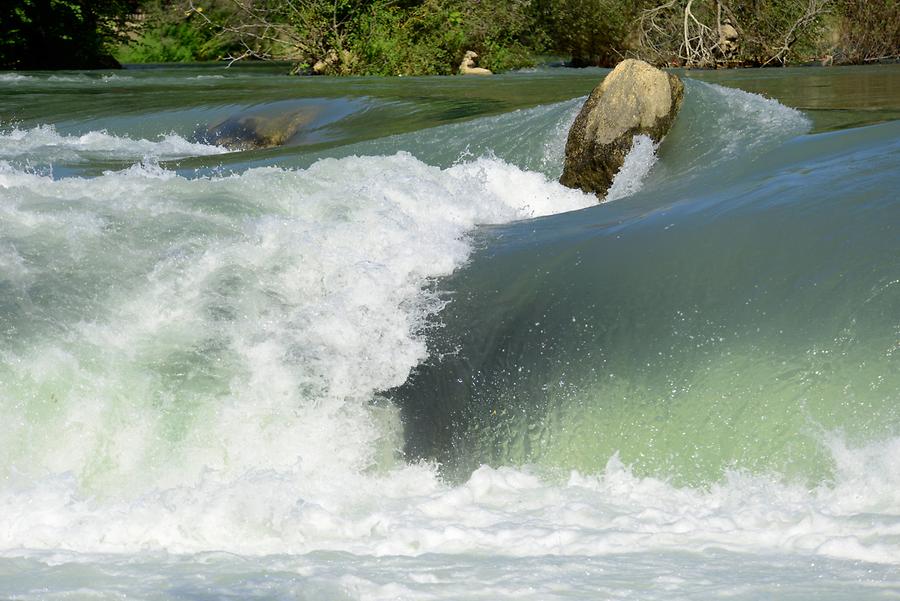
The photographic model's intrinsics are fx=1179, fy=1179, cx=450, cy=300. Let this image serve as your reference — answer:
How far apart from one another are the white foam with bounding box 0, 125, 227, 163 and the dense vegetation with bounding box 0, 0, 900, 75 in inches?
299

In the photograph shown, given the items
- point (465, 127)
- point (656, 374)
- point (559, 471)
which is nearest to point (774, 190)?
point (656, 374)

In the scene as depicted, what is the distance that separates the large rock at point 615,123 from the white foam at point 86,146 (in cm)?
380

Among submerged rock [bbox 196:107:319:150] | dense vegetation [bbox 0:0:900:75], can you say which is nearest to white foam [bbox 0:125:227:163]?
submerged rock [bbox 196:107:319:150]

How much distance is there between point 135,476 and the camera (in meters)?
4.28

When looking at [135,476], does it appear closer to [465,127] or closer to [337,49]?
[465,127]

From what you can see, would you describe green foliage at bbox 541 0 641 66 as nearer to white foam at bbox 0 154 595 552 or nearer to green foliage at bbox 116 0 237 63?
green foliage at bbox 116 0 237 63

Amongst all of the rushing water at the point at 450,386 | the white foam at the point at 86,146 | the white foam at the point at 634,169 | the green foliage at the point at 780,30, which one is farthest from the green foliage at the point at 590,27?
the rushing water at the point at 450,386

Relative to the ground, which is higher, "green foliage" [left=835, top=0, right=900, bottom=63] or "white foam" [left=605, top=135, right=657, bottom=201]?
"green foliage" [left=835, top=0, right=900, bottom=63]

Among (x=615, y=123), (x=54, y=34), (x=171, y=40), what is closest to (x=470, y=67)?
(x=54, y=34)

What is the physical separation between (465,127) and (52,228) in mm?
4525

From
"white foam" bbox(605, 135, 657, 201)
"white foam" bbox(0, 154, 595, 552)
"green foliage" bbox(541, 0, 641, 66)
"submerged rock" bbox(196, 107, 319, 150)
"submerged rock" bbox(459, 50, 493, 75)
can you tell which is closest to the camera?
"white foam" bbox(0, 154, 595, 552)

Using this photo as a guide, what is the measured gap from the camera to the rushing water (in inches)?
135

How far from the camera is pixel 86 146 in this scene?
35.0 feet

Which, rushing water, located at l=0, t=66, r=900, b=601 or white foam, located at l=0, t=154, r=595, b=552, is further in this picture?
white foam, located at l=0, t=154, r=595, b=552
